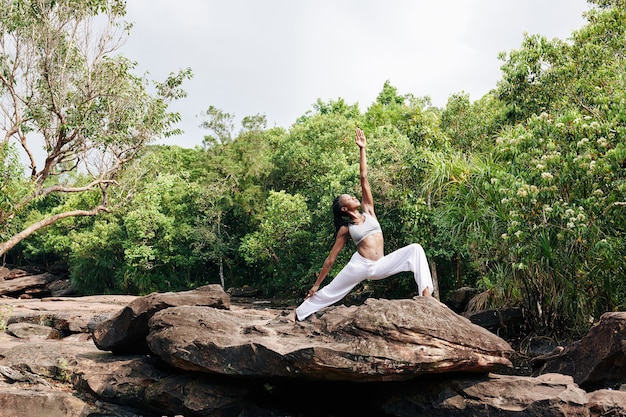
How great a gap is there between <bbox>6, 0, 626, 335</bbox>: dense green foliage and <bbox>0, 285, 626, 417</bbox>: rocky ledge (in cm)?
374

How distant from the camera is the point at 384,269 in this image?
770cm

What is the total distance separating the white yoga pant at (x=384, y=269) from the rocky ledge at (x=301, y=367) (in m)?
0.31

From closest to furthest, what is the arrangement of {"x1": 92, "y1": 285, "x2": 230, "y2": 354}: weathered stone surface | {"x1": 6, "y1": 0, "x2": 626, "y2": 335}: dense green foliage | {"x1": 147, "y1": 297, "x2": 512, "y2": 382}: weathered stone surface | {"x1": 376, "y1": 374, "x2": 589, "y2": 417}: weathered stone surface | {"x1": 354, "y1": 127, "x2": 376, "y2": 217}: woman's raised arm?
{"x1": 376, "y1": 374, "x2": 589, "y2": 417}: weathered stone surface → {"x1": 147, "y1": 297, "x2": 512, "y2": 382}: weathered stone surface → {"x1": 354, "y1": 127, "x2": 376, "y2": 217}: woman's raised arm → {"x1": 92, "y1": 285, "x2": 230, "y2": 354}: weathered stone surface → {"x1": 6, "y1": 0, "x2": 626, "y2": 335}: dense green foliage

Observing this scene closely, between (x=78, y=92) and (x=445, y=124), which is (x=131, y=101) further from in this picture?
(x=445, y=124)

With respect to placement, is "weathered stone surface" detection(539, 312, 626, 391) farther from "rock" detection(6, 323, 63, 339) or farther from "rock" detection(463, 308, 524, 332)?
"rock" detection(6, 323, 63, 339)

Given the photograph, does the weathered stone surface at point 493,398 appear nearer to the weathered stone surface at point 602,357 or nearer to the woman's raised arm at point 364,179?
the weathered stone surface at point 602,357

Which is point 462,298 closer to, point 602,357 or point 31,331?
point 602,357

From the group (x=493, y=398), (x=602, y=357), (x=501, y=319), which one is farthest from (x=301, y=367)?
(x=501, y=319)

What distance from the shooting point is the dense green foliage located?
12.7 meters

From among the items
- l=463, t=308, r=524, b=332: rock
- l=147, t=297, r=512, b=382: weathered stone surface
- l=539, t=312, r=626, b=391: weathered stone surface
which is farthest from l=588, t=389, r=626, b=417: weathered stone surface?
l=463, t=308, r=524, b=332: rock

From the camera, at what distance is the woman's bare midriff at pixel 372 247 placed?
7738 millimetres

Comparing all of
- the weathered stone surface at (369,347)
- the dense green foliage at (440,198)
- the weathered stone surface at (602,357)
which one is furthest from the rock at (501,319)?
the weathered stone surface at (369,347)

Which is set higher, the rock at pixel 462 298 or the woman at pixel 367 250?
the woman at pixel 367 250

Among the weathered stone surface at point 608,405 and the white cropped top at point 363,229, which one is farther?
the white cropped top at point 363,229
